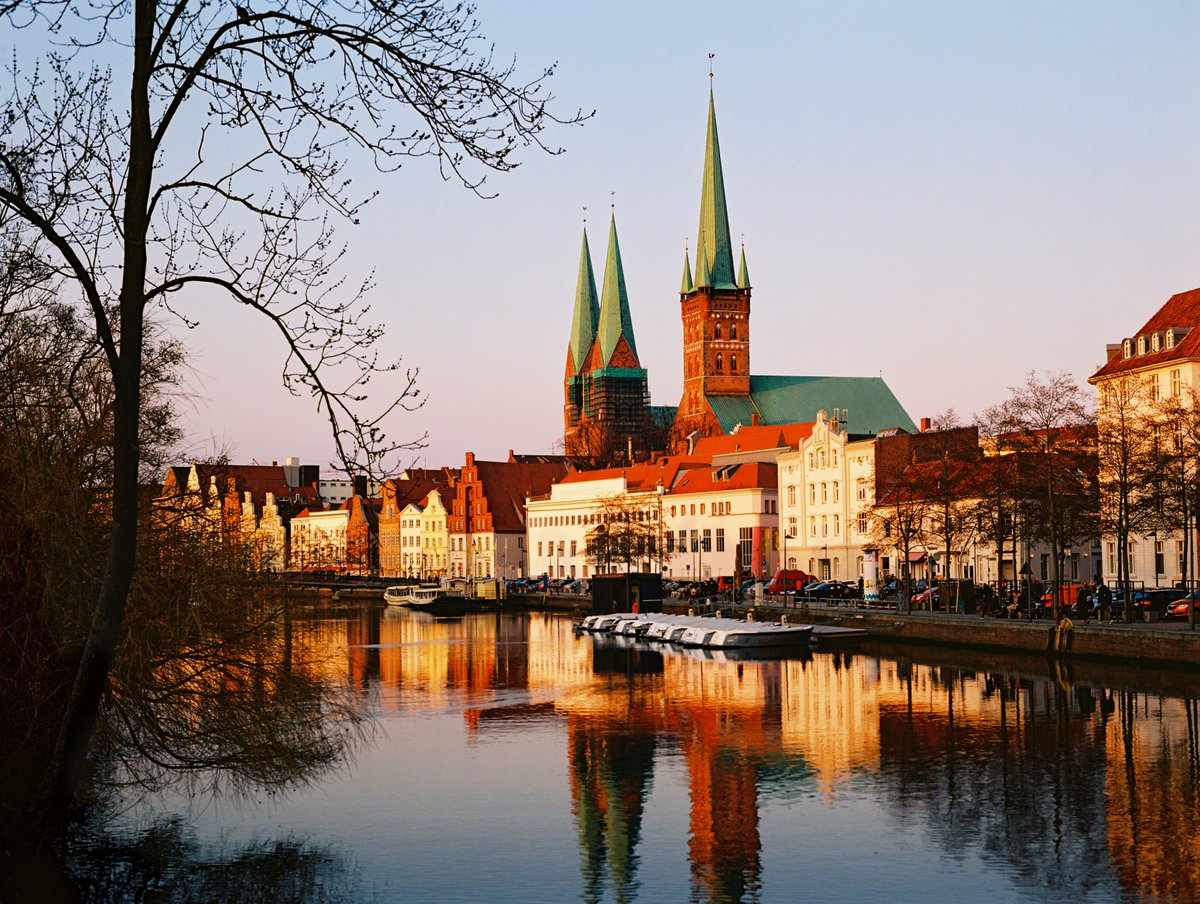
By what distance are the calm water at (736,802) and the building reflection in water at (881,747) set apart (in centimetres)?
9

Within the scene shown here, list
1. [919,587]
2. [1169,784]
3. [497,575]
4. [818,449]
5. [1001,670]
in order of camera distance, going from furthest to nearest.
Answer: [497,575] → [818,449] → [919,587] → [1001,670] → [1169,784]

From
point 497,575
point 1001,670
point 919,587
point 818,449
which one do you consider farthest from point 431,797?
point 497,575

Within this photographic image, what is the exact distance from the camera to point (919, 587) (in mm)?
85688

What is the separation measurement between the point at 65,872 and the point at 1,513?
6727 mm

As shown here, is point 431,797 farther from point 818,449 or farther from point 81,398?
point 818,449

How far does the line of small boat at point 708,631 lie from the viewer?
66.8 meters

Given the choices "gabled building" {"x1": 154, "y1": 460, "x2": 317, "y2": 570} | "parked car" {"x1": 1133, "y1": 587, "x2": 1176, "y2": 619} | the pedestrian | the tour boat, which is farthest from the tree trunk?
the tour boat

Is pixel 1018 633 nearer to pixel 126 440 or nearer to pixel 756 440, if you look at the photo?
pixel 126 440

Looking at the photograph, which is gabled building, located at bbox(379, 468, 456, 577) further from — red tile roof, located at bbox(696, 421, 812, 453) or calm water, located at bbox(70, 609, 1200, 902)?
calm water, located at bbox(70, 609, 1200, 902)

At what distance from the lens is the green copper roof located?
625 feet

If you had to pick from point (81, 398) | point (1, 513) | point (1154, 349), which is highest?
point (1154, 349)

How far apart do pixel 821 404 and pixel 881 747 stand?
161 meters

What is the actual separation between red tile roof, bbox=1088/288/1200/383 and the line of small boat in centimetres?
2381

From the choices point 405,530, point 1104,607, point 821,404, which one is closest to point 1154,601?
point 1104,607
